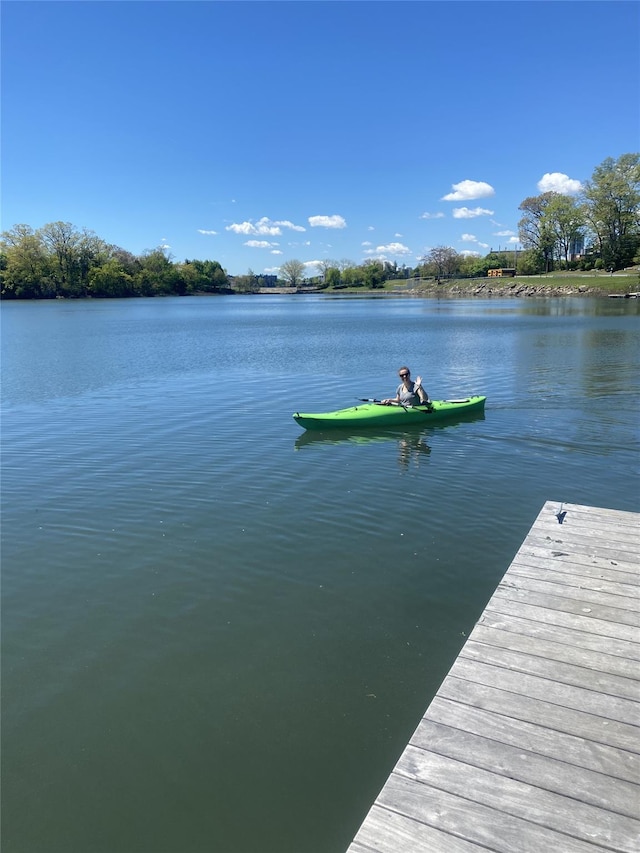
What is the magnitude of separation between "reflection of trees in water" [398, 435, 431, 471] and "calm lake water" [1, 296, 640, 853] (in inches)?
3.3

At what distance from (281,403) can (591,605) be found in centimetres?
1369

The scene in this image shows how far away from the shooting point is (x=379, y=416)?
1486 cm

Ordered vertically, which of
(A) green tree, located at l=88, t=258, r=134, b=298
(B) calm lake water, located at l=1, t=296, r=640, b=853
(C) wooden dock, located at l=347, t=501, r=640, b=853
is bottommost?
(B) calm lake water, located at l=1, t=296, r=640, b=853

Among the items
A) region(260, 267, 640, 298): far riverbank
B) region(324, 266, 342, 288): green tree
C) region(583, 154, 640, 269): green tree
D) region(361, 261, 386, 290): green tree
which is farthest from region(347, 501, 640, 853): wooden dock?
region(324, 266, 342, 288): green tree

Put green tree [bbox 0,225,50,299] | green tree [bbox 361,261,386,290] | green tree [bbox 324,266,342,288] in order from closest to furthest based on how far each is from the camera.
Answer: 1. green tree [bbox 0,225,50,299]
2. green tree [bbox 361,261,386,290]
3. green tree [bbox 324,266,342,288]

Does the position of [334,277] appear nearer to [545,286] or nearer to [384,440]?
[545,286]

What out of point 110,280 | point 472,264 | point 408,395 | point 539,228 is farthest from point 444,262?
point 408,395

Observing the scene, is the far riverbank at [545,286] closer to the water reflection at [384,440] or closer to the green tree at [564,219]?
the green tree at [564,219]

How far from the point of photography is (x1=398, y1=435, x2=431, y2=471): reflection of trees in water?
481 inches

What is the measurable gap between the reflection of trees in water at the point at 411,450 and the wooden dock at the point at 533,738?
629 centimetres

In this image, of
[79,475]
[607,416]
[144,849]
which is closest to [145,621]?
[144,849]

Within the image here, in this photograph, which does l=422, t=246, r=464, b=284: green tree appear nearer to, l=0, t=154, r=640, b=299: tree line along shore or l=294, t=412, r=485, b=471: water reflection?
l=0, t=154, r=640, b=299: tree line along shore

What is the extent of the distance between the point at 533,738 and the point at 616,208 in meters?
90.9

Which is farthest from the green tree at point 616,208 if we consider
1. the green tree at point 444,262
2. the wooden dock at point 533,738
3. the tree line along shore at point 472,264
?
the wooden dock at point 533,738
